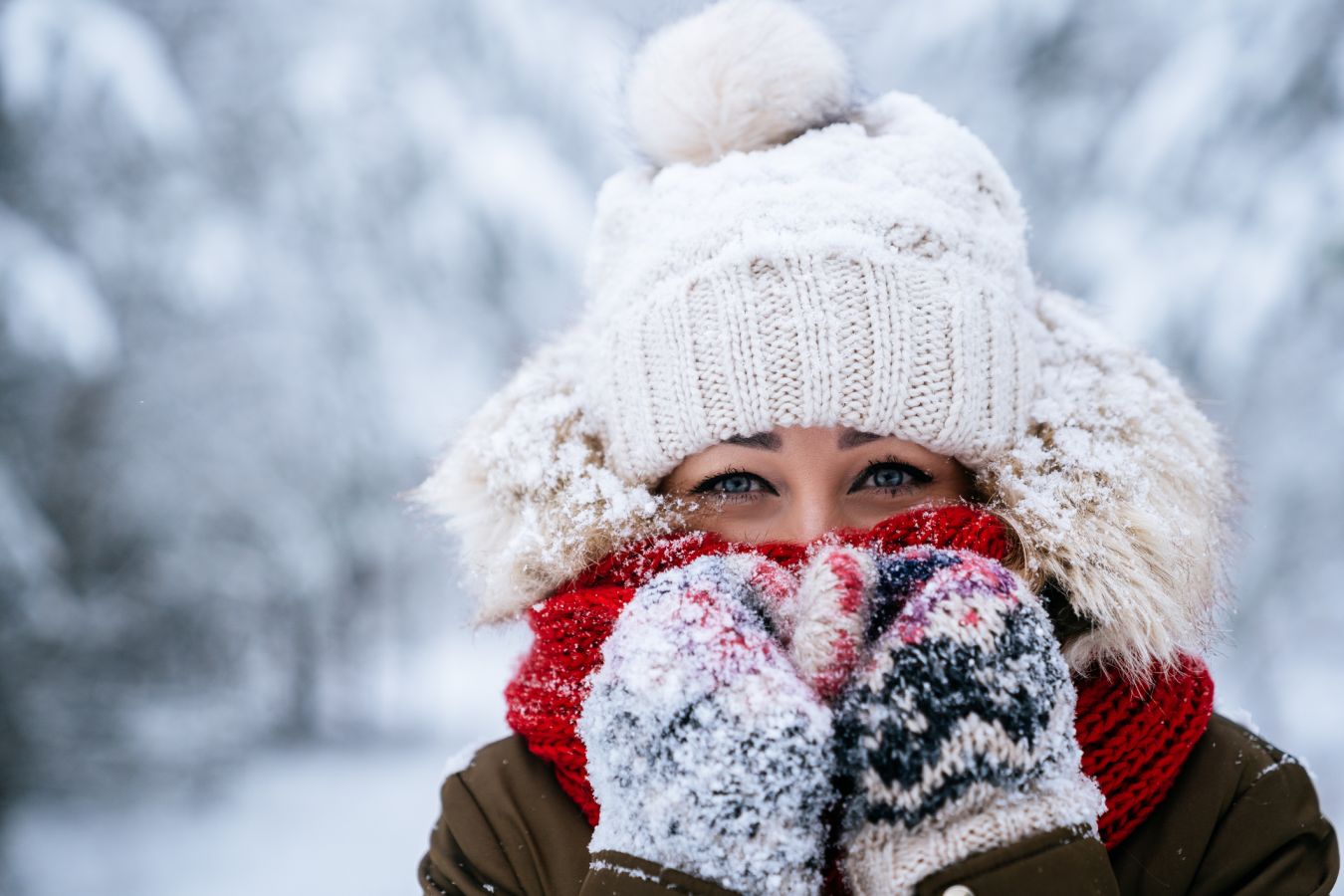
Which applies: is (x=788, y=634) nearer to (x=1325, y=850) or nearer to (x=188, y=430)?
(x=1325, y=850)

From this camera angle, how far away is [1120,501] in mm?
1195

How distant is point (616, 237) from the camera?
1495mm

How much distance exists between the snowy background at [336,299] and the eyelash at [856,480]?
121 inches

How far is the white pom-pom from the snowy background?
2.60 m

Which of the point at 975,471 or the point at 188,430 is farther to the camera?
the point at 188,430

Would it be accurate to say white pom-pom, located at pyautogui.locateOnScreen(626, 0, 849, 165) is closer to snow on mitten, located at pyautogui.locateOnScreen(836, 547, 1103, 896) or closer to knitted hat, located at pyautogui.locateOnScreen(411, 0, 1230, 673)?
knitted hat, located at pyautogui.locateOnScreen(411, 0, 1230, 673)

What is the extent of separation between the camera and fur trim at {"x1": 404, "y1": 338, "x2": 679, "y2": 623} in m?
1.31

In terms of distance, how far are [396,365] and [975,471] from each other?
4691mm

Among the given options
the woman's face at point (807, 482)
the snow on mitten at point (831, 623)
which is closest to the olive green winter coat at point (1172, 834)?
the snow on mitten at point (831, 623)

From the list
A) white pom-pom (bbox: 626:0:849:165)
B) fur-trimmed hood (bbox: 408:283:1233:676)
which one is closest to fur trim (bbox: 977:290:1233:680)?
fur-trimmed hood (bbox: 408:283:1233:676)

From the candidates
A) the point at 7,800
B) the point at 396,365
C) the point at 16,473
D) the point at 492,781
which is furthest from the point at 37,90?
the point at 492,781

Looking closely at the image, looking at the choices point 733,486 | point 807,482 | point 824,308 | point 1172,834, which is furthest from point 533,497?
point 1172,834

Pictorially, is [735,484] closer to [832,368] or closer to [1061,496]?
[832,368]

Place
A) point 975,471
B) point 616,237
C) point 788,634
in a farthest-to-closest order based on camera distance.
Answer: point 616,237
point 975,471
point 788,634
